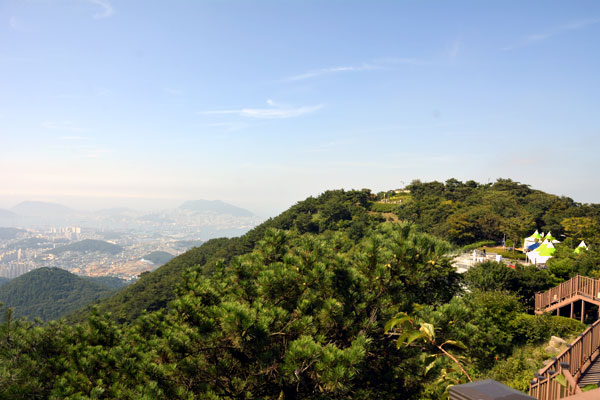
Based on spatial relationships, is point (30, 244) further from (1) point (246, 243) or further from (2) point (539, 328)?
(2) point (539, 328)

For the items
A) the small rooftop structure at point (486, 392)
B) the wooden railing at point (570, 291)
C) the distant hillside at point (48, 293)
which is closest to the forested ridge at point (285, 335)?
the small rooftop structure at point (486, 392)

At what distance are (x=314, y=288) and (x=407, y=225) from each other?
5.11ft

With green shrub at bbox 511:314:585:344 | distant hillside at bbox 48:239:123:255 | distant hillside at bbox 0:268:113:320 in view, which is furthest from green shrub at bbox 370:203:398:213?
distant hillside at bbox 48:239:123:255

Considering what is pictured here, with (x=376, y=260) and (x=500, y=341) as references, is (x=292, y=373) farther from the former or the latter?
(x=500, y=341)

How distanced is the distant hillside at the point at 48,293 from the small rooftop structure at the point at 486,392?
76.6m

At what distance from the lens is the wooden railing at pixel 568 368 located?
3111 mm

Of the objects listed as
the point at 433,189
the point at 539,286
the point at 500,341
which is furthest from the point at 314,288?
the point at 433,189

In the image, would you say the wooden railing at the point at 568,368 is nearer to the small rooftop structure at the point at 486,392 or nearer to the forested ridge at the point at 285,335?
the forested ridge at the point at 285,335

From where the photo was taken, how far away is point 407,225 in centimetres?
442

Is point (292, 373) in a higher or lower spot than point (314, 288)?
lower

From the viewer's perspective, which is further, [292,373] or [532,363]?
[532,363]

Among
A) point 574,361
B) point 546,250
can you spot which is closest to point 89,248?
point 546,250

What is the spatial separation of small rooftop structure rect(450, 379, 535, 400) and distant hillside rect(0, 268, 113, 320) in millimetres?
76575

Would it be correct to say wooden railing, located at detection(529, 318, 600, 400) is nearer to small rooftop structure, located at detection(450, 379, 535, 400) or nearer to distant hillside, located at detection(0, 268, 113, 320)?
small rooftop structure, located at detection(450, 379, 535, 400)
